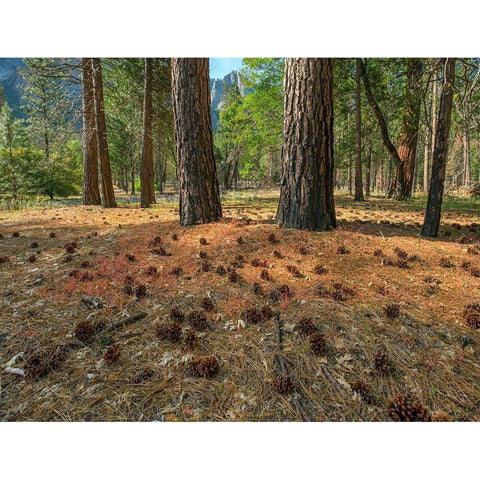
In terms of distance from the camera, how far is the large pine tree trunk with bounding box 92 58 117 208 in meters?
8.94

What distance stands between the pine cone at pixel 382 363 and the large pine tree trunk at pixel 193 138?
12.2 feet

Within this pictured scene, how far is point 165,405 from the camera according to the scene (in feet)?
5.20

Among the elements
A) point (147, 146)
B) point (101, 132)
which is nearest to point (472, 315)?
point (147, 146)

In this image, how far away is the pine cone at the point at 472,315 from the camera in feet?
7.04

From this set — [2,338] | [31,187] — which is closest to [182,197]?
[2,338]

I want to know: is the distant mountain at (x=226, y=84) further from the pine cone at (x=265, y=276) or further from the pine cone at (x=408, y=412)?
the pine cone at (x=408, y=412)

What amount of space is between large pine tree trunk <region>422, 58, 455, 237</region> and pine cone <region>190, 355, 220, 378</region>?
14.1 feet

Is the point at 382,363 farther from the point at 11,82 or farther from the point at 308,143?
the point at 11,82

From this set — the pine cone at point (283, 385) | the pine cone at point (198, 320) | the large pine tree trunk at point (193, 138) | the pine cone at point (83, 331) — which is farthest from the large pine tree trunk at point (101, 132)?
the pine cone at point (283, 385)

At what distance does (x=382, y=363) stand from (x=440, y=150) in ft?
12.3

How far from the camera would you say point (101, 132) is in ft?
29.6

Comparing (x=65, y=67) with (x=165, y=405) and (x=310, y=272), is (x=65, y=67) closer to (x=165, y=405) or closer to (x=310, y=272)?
(x=310, y=272)

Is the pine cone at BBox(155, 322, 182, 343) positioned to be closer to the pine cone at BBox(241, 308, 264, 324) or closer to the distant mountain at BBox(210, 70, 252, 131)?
the pine cone at BBox(241, 308, 264, 324)

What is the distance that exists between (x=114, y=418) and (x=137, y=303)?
3.88 feet
